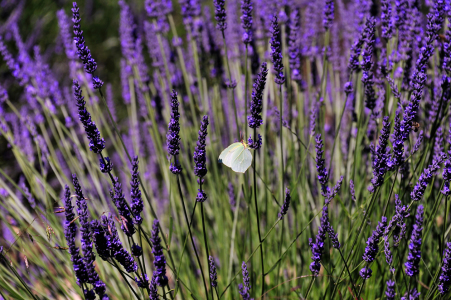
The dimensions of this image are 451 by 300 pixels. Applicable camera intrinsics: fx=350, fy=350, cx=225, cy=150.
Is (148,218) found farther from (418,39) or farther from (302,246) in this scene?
(418,39)

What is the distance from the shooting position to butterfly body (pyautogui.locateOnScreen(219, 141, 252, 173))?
101 cm

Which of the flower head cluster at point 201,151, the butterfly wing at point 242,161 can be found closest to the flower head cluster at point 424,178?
the butterfly wing at point 242,161

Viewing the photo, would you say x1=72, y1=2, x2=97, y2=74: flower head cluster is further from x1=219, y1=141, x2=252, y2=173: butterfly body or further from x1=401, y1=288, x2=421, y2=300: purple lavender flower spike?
x1=401, y1=288, x2=421, y2=300: purple lavender flower spike

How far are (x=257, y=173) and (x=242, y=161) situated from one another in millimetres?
154

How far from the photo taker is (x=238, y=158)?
3.44 feet

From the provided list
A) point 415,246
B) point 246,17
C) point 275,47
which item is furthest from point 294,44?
point 415,246

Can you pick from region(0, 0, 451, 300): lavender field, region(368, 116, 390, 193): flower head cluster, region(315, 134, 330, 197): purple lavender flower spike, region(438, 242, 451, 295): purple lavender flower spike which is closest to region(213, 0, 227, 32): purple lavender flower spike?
region(0, 0, 451, 300): lavender field

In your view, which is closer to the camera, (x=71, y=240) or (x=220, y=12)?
(x=71, y=240)

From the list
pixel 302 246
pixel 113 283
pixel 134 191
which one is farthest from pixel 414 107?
pixel 113 283

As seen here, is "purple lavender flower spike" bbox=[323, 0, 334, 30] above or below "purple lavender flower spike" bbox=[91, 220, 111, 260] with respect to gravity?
above

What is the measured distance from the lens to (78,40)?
87 cm

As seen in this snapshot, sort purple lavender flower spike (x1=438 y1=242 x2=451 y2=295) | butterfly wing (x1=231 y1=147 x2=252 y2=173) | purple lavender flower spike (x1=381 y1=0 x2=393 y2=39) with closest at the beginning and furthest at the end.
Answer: purple lavender flower spike (x1=438 y1=242 x2=451 y2=295) < butterfly wing (x1=231 y1=147 x2=252 y2=173) < purple lavender flower spike (x1=381 y1=0 x2=393 y2=39)

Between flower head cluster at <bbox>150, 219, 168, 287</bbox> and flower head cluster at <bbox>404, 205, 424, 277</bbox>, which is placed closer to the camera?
flower head cluster at <bbox>150, 219, 168, 287</bbox>

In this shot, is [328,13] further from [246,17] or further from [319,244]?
[319,244]
